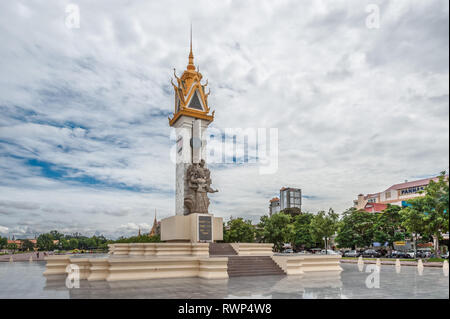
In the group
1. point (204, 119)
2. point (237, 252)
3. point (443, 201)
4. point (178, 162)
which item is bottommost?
point (237, 252)

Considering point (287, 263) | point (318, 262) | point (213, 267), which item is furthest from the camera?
point (318, 262)

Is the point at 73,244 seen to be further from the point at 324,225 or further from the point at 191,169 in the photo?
the point at 191,169

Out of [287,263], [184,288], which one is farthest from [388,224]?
[184,288]

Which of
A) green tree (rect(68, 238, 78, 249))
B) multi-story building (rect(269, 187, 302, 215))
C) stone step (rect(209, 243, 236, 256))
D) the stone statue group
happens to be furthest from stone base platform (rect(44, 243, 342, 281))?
multi-story building (rect(269, 187, 302, 215))

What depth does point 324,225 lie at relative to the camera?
42.0 meters

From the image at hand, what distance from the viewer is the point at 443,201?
5730mm

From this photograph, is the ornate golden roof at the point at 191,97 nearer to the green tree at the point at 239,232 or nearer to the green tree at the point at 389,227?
→ the green tree at the point at 239,232

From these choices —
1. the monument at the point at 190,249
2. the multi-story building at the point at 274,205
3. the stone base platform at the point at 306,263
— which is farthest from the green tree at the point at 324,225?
the multi-story building at the point at 274,205

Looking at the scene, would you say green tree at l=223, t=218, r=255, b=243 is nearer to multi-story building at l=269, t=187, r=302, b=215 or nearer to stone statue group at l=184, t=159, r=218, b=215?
stone statue group at l=184, t=159, r=218, b=215

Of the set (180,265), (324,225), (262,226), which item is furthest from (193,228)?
(262,226)

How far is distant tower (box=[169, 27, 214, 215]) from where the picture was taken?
27828 millimetres

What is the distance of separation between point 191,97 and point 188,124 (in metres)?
2.39
